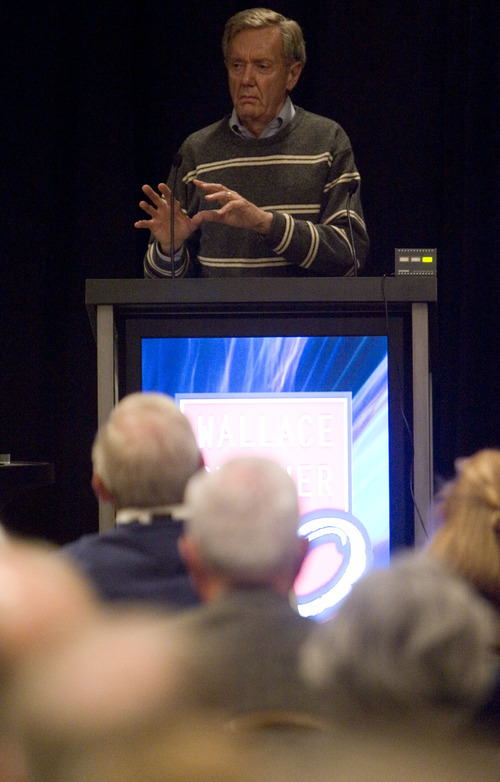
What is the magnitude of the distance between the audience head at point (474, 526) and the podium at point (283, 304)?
0.84 metres

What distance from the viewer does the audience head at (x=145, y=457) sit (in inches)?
51.4

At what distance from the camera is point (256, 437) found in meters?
2.01

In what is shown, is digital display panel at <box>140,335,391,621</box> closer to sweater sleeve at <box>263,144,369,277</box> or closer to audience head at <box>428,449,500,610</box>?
sweater sleeve at <box>263,144,369,277</box>

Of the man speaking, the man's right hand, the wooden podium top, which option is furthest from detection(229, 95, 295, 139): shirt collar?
the wooden podium top

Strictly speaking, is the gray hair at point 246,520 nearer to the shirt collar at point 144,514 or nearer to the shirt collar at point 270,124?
the shirt collar at point 144,514

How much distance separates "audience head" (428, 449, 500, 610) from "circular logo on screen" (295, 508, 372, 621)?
0.79 meters

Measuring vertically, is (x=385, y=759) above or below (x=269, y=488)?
below

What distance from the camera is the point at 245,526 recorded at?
1.02 metres

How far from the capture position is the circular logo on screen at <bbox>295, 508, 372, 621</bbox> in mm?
1986

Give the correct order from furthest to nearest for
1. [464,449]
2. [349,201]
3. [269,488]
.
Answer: [464,449], [349,201], [269,488]

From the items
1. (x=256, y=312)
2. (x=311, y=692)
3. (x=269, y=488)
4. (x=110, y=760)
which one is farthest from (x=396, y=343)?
(x=110, y=760)

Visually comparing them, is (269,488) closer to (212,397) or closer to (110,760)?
(110,760)

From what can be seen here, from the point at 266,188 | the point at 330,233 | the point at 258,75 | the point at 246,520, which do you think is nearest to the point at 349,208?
the point at 330,233

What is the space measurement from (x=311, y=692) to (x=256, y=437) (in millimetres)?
1218
